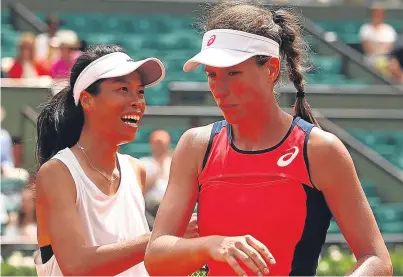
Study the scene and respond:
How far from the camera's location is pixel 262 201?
310 cm

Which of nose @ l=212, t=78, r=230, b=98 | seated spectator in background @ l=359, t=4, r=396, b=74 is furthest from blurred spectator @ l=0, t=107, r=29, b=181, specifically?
nose @ l=212, t=78, r=230, b=98

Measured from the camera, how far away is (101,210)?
4078 mm

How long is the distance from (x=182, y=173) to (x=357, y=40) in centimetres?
1205

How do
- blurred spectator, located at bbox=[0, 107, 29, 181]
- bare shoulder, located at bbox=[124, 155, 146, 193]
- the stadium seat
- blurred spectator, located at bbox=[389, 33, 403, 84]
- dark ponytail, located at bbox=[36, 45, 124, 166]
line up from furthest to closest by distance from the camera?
blurred spectator, located at bbox=[389, 33, 403, 84], the stadium seat, blurred spectator, located at bbox=[0, 107, 29, 181], bare shoulder, located at bbox=[124, 155, 146, 193], dark ponytail, located at bbox=[36, 45, 124, 166]

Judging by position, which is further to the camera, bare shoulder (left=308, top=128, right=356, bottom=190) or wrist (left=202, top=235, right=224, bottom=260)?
bare shoulder (left=308, top=128, right=356, bottom=190)

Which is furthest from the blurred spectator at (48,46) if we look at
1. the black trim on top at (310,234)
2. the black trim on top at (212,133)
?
the black trim on top at (310,234)

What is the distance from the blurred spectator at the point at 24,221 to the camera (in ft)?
29.4

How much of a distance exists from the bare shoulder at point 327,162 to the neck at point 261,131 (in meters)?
0.12

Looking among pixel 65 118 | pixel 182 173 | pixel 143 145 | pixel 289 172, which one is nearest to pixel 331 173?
pixel 289 172

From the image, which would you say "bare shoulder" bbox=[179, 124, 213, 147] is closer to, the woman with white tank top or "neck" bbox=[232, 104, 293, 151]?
"neck" bbox=[232, 104, 293, 151]

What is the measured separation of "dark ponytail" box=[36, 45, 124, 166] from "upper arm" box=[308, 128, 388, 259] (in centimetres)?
138

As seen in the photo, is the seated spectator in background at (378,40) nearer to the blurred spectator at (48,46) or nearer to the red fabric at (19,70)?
the blurred spectator at (48,46)

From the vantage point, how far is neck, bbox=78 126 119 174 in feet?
13.8

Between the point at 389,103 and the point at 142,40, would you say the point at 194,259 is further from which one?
the point at 142,40
